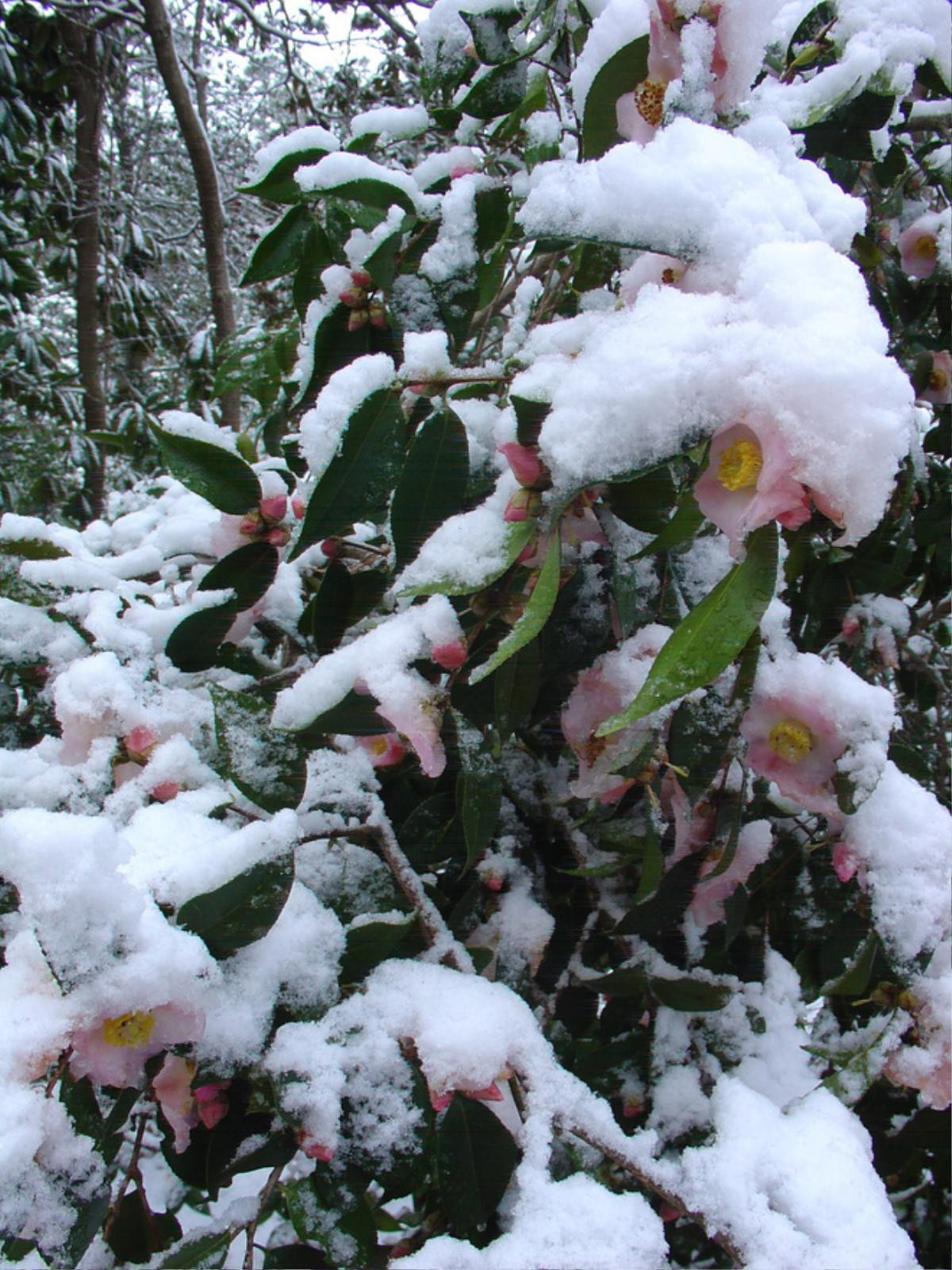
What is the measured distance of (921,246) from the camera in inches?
44.4

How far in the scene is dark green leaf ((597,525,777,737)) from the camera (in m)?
0.39

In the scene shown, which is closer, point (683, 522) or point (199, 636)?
point (683, 522)

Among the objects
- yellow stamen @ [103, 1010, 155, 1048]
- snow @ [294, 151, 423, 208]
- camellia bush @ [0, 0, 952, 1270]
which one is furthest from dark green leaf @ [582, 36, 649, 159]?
yellow stamen @ [103, 1010, 155, 1048]

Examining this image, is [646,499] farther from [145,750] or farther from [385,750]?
[145,750]

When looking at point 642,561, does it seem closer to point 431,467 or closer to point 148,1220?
point 431,467

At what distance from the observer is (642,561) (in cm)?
74

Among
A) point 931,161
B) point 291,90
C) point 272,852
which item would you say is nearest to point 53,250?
point 291,90

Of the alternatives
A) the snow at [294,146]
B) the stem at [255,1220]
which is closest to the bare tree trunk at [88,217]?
the snow at [294,146]

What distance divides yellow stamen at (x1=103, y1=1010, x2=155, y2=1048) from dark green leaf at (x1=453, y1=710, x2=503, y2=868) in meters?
0.22

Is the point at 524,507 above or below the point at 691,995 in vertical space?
above

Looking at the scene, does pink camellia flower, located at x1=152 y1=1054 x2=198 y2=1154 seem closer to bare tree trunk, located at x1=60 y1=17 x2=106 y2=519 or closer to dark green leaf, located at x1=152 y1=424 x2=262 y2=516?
dark green leaf, located at x1=152 y1=424 x2=262 y2=516

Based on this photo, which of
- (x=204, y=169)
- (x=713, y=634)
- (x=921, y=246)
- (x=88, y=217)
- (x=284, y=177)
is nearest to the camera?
(x=713, y=634)

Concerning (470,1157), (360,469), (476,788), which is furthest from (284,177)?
(470,1157)

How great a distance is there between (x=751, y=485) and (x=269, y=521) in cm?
50
